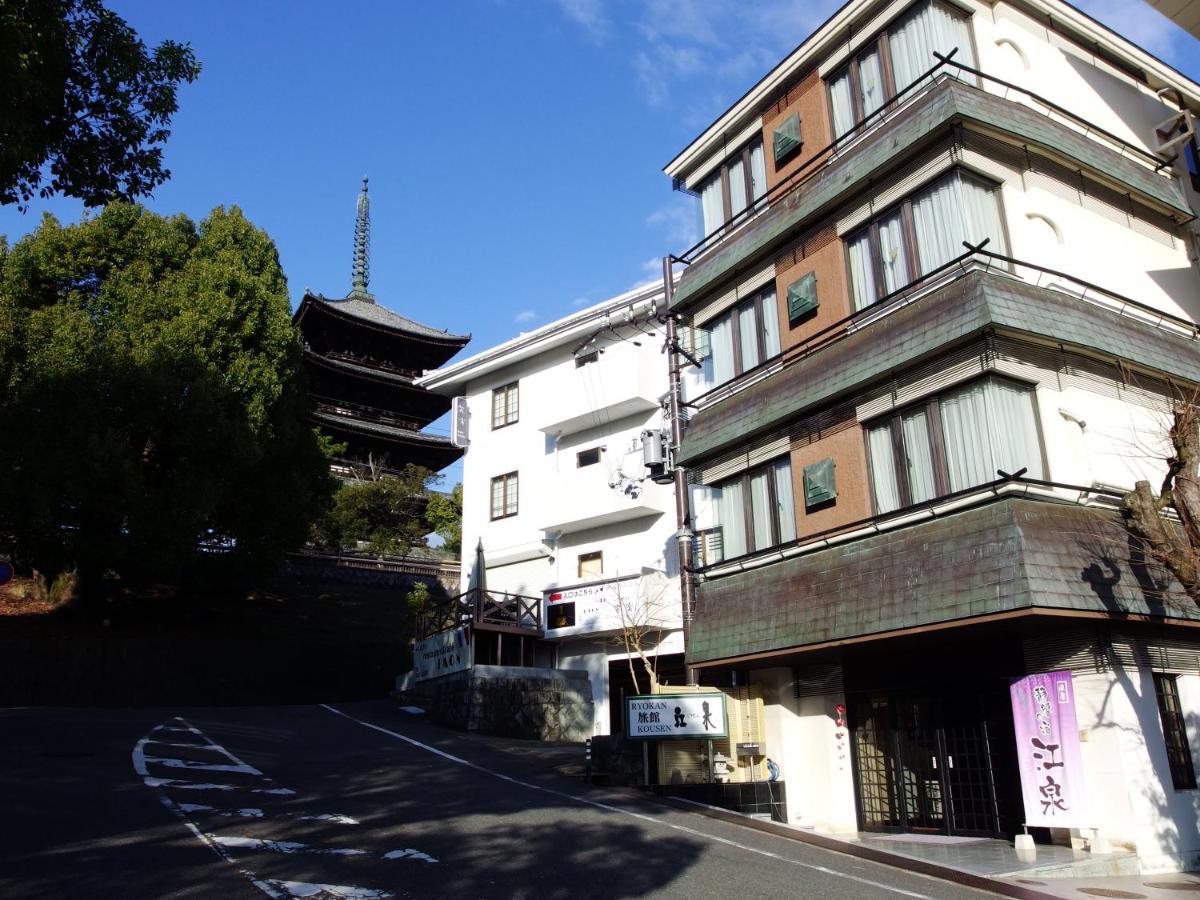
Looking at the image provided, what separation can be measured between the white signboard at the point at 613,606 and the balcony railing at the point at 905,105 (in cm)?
1072

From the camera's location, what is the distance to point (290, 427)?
31516mm

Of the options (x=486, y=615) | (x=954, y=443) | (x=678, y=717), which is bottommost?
(x=678, y=717)

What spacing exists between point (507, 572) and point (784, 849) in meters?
20.3

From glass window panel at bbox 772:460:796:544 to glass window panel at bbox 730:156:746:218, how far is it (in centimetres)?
606

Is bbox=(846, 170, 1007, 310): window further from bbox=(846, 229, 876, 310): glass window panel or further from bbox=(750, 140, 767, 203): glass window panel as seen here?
bbox=(750, 140, 767, 203): glass window panel

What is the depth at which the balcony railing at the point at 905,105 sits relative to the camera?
49.0 feet

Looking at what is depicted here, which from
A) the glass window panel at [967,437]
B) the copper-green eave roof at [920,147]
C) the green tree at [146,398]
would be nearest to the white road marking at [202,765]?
the glass window panel at [967,437]

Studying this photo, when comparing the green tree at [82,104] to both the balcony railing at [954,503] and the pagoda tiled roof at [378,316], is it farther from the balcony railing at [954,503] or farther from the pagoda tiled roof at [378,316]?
the pagoda tiled roof at [378,316]

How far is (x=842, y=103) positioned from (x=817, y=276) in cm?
341

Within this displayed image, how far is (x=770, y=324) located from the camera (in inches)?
→ 703

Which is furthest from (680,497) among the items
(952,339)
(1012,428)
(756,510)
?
(1012,428)

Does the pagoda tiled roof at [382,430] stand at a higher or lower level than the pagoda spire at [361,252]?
lower

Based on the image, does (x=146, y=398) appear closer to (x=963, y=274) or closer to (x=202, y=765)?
(x=202, y=765)

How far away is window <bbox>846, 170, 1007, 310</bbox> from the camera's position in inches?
559
